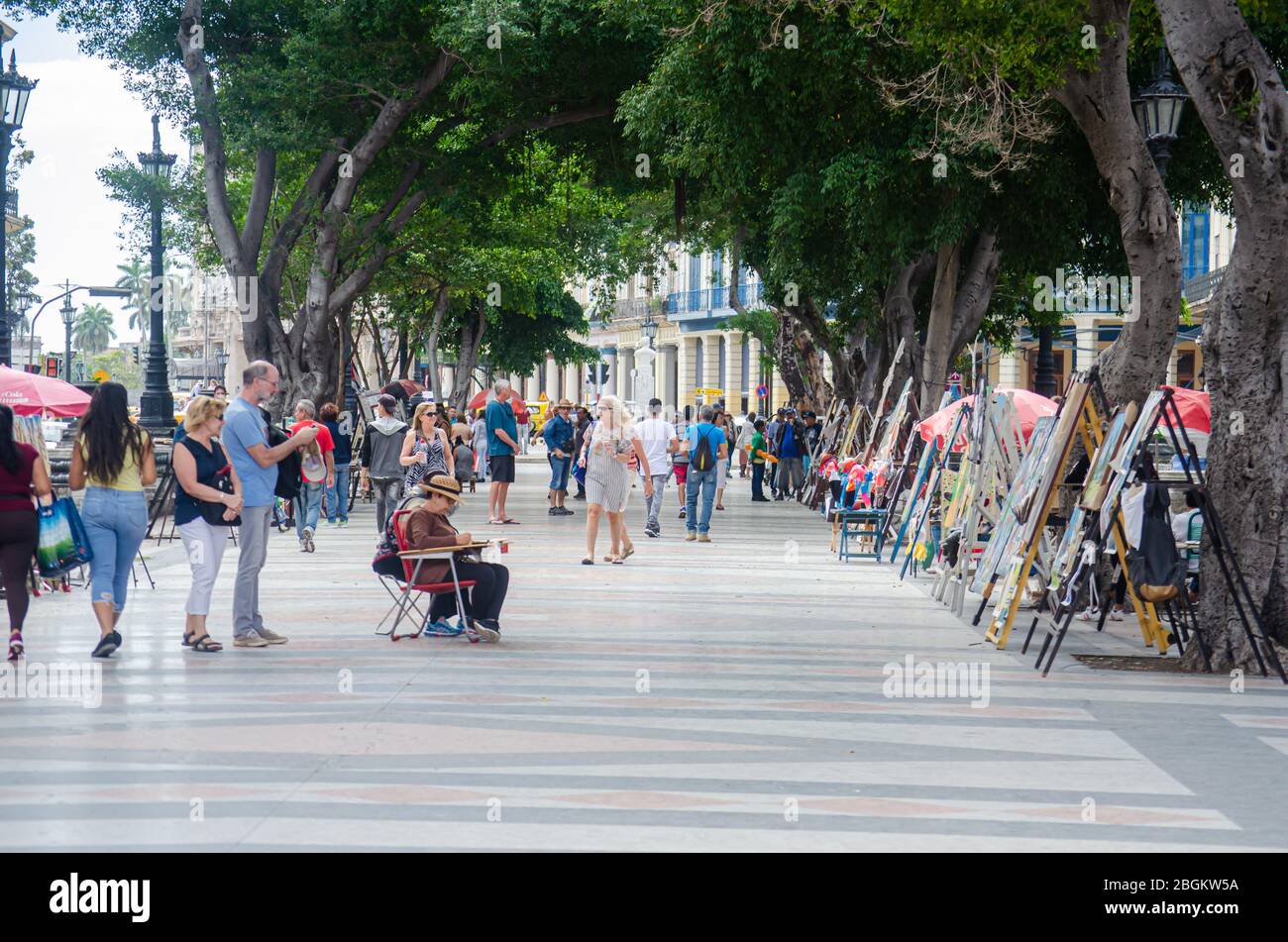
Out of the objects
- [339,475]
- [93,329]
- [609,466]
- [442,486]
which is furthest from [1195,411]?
[93,329]

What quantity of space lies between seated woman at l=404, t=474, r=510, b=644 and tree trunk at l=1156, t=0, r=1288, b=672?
4.47 metres

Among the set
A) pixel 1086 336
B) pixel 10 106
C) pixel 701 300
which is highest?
pixel 701 300

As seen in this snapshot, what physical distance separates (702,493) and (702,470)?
33 cm

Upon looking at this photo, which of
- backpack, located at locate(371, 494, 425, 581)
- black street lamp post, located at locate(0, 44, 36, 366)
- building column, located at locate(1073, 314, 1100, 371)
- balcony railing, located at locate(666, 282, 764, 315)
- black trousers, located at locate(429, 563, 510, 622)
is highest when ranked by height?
balcony railing, located at locate(666, 282, 764, 315)

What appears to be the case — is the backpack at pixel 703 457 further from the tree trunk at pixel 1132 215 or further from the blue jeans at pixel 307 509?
the tree trunk at pixel 1132 215

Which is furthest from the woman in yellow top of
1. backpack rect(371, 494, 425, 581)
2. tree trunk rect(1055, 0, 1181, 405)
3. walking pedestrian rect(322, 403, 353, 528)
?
walking pedestrian rect(322, 403, 353, 528)

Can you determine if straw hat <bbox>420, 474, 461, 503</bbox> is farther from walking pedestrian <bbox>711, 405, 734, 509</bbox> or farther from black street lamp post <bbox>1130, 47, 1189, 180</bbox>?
walking pedestrian <bbox>711, 405, 734, 509</bbox>

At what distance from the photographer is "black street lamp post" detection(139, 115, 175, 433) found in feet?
88.7

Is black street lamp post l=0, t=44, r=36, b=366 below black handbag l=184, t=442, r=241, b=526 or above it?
above

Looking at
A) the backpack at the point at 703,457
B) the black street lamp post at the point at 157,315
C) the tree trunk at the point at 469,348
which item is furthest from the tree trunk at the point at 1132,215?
the tree trunk at the point at 469,348

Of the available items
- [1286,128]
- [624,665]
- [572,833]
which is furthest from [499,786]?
[1286,128]

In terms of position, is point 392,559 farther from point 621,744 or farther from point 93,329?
point 93,329

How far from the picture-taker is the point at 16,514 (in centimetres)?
1002

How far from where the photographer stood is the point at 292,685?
9398mm
